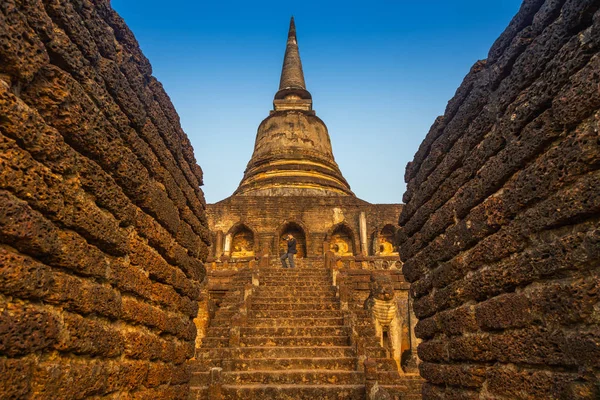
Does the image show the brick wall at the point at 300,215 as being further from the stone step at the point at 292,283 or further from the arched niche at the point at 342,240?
the stone step at the point at 292,283

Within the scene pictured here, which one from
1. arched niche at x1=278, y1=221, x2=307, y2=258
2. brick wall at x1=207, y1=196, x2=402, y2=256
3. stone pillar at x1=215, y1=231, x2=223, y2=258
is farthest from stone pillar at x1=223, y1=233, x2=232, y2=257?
arched niche at x1=278, y1=221, x2=307, y2=258

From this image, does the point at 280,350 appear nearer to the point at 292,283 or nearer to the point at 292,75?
the point at 292,283

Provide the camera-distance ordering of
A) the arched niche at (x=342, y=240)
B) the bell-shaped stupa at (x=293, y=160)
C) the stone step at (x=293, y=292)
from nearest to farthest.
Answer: the stone step at (x=293, y=292) < the arched niche at (x=342, y=240) < the bell-shaped stupa at (x=293, y=160)

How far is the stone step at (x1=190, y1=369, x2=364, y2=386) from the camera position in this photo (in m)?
6.66

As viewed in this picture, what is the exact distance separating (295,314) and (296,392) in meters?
2.86

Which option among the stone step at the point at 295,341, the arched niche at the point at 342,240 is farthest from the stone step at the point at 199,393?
the arched niche at the point at 342,240

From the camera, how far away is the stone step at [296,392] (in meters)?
6.25

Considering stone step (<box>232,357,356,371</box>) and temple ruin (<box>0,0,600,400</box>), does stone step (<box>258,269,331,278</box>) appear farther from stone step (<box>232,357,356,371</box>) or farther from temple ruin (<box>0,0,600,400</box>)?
temple ruin (<box>0,0,600,400</box>)

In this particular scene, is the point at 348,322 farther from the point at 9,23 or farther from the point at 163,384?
the point at 9,23

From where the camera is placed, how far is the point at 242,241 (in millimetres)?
19516

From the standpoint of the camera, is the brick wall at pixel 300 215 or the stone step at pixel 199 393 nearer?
the stone step at pixel 199 393

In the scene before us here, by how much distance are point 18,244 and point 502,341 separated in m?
2.93

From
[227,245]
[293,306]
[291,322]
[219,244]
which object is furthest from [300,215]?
[291,322]

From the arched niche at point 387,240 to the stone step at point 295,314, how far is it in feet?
35.1
